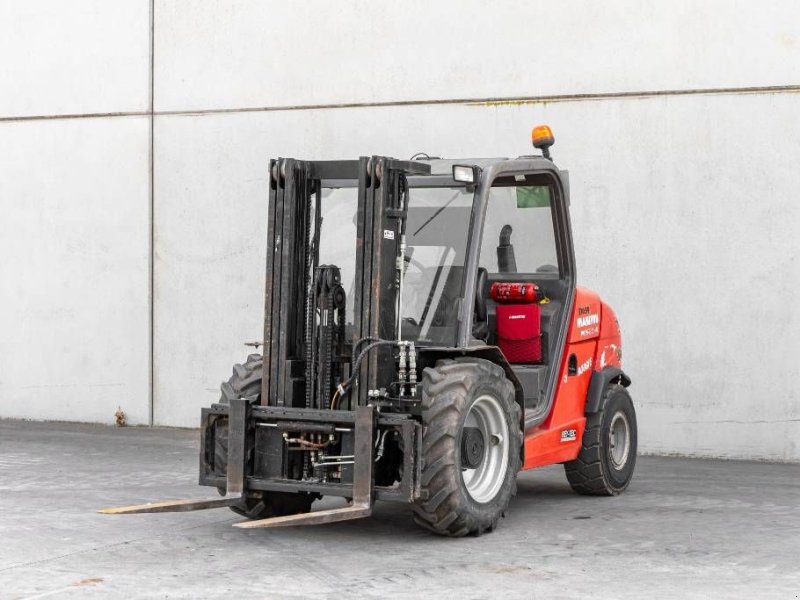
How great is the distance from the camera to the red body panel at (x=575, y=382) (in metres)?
8.76

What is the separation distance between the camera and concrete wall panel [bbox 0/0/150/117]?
1409 cm

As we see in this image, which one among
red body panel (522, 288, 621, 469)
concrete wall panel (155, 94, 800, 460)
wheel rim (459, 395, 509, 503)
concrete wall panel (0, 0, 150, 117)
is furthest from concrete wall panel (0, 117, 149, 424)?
wheel rim (459, 395, 509, 503)

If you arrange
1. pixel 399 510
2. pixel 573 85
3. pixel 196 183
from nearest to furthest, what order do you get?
pixel 399 510 → pixel 573 85 → pixel 196 183

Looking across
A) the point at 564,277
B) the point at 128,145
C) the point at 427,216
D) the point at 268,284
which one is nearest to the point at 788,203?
the point at 564,277

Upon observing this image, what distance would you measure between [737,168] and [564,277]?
295 centimetres

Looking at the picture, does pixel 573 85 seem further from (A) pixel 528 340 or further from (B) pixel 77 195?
(B) pixel 77 195

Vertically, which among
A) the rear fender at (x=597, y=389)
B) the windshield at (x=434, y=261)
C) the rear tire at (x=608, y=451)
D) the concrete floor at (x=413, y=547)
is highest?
the windshield at (x=434, y=261)

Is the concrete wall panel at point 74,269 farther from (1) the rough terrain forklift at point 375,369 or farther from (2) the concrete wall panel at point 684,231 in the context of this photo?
(1) the rough terrain forklift at point 375,369

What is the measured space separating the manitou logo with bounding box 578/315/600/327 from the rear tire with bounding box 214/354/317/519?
221 cm

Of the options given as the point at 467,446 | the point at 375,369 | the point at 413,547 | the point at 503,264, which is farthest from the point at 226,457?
the point at 503,264

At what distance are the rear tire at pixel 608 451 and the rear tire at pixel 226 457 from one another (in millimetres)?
2032

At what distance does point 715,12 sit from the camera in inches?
459

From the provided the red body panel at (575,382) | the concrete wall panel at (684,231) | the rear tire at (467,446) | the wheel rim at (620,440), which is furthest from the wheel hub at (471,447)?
the concrete wall panel at (684,231)

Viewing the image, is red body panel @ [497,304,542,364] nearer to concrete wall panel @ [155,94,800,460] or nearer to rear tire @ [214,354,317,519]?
rear tire @ [214,354,317,519]
